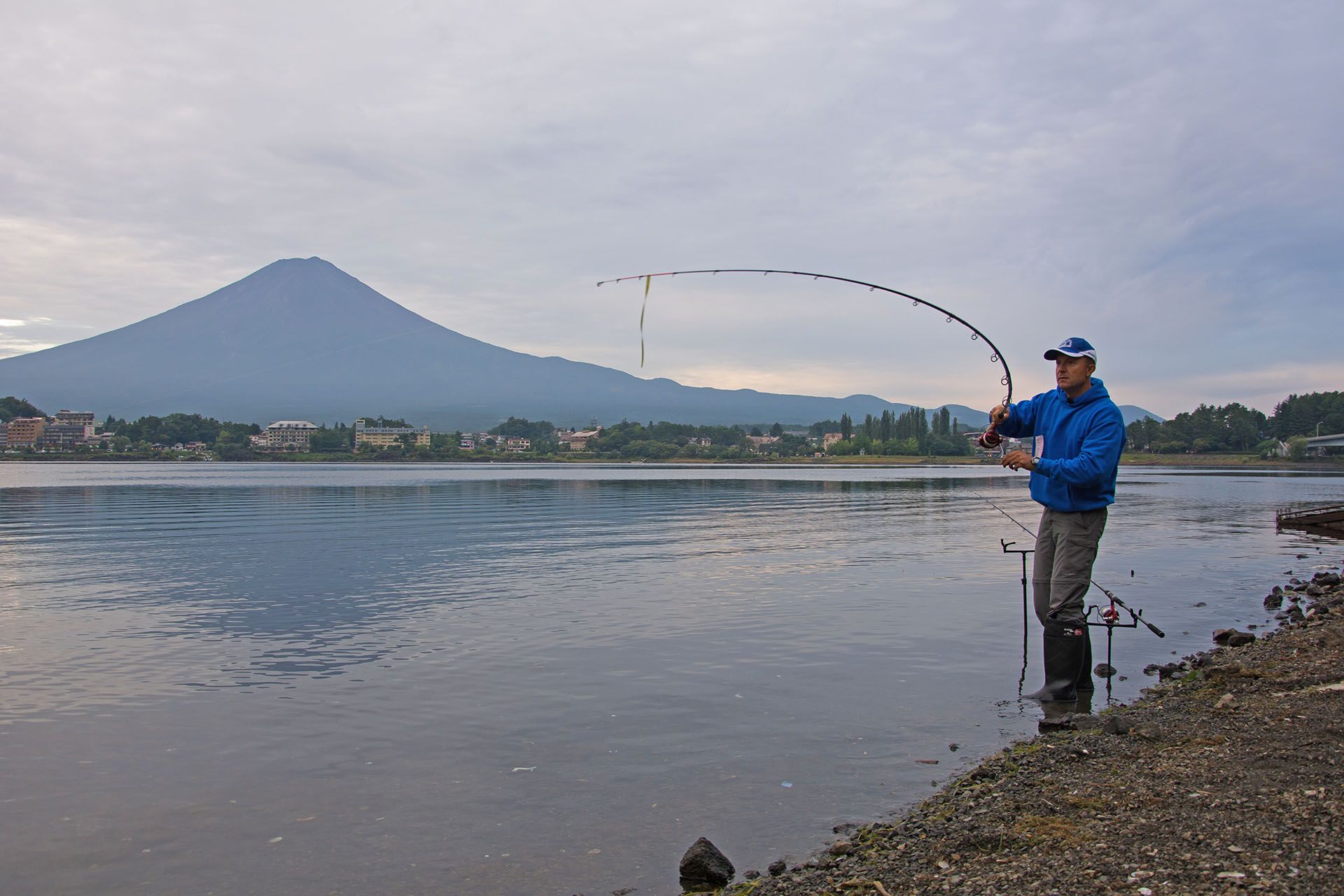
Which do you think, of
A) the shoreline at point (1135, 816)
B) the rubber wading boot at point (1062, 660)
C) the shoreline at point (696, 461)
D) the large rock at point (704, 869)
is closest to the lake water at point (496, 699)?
the large rock at point (704, 869)

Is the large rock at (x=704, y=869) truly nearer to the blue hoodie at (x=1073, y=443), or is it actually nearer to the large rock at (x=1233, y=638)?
the blue hoodie at (x=1073, y=443)

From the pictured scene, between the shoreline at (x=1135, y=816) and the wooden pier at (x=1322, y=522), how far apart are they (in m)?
23.8

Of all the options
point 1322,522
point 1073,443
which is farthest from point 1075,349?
point 1322,522

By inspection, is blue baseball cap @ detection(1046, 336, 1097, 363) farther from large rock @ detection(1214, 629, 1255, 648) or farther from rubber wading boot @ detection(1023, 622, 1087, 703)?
large rock @ detection(1214, 629, 1255, 648)

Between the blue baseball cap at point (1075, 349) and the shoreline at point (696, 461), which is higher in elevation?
the blue baseball cap at point (1075, 349)

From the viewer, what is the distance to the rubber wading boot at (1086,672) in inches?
341

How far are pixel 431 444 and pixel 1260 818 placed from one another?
200673 mm

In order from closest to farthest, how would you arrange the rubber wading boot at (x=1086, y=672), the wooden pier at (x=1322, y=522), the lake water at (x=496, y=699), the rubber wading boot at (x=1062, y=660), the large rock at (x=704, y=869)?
the large rock at (x=704, y=869) < the lake water at (x=496, y=699) < the rubber wading boot at (x=1062, y=660) < the rubber wading boot at (x=1086, y=672) < the wooden pier at (x=1322, y=522)

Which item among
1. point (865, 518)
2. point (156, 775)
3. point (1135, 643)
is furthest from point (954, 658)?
point (865, 518)

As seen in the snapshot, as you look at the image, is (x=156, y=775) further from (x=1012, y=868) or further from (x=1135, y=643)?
(x=1135, y=643)

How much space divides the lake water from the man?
1211 mm

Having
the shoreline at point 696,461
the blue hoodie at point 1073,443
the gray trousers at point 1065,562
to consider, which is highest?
the blue hoodie at point 1073,443

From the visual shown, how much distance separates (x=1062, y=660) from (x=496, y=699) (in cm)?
548

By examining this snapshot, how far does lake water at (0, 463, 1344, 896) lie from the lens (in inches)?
244
